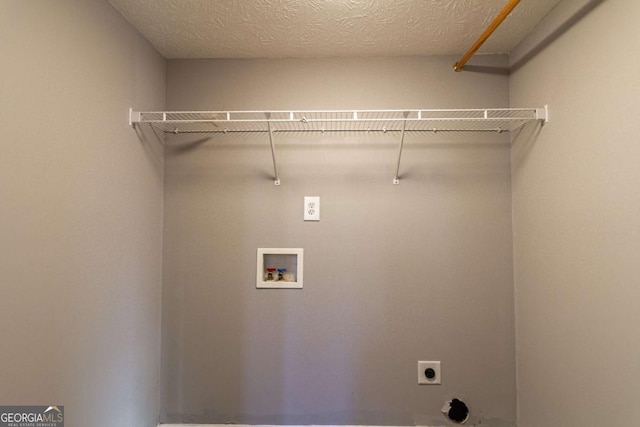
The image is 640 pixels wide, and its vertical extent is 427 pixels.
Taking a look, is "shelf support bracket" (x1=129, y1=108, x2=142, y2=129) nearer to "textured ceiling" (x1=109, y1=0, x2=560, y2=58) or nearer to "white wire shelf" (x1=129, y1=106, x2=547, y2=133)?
"white wire shelf" (x1=129, y1=106, x2=547, y2=133)

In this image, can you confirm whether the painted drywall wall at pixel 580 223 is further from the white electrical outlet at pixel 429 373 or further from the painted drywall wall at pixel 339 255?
the white electrical outlet at pixel 429 373

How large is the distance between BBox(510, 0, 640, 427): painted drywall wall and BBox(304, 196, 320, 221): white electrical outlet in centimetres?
102

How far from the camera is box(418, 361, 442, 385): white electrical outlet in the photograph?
4.91ft

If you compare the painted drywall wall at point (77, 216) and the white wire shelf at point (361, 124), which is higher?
the white wire shelf at point (361, 124)

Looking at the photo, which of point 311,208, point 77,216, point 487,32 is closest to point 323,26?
point 487,32

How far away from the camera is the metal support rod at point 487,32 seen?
1.06m

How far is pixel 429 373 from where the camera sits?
4.91ft

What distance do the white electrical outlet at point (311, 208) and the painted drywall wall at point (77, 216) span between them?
783 mm

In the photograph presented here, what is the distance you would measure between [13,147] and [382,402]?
1794 millimetres

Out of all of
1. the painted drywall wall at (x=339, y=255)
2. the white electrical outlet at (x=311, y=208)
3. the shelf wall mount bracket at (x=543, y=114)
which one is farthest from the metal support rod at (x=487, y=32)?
the white electrical outlet at (x=311, y=208)

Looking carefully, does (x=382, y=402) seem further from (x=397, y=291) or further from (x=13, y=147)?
(x=13, y=147)

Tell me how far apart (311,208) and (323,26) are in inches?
33.9

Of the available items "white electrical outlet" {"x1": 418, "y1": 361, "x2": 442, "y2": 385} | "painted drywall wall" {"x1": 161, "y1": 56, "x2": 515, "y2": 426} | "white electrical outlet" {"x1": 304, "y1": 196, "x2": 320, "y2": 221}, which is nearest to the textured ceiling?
"painted drywall wall" {"x1": 161, "y1": 56, "x2": 515, "y2": 426}

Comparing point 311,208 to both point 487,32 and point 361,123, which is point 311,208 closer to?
point 361,123
